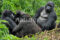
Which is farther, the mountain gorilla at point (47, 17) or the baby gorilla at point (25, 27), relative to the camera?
the mountain gorilla at point (47, 17)

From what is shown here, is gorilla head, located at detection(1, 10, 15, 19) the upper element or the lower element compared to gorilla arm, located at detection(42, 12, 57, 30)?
upper

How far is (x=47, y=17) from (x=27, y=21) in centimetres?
265

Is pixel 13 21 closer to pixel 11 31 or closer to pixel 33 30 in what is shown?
pixel 11 31

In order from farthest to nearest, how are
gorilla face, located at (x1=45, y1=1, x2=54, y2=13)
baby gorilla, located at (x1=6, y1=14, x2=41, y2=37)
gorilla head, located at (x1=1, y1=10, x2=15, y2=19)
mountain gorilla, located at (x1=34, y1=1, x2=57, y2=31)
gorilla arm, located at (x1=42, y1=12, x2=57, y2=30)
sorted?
gorilla face, located at (x1=45, y1=1, x2=54, y2=13) < mountain gorilla, located at (x1=34, y1=1, x2=57, y2=31) < gorilla arm, located at (x1=42, y1=12, x2=57, y2=30) < gorilla head, located at (x1=1, y1=10, x2=15, y2=19) < baby gorilla, located at (x1=6, y1=14, x2=41, y2=37)

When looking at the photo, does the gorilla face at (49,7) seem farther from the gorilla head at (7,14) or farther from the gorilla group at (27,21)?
the gorilla head at (7,14)

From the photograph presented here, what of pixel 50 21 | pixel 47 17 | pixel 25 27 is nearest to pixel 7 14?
pixel 25 27

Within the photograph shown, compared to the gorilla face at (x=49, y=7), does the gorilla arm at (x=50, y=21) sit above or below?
below

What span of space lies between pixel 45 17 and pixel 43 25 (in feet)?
1.84

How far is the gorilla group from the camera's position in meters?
8.48

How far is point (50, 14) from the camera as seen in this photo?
426 inches

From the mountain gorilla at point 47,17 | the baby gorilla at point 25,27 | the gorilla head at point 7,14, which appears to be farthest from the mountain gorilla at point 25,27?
the mountain gorilla at point 47,17

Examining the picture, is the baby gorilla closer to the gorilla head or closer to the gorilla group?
the gorilla group

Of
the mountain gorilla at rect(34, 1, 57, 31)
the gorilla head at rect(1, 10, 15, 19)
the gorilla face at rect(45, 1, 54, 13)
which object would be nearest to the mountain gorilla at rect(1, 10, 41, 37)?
the gorilla head at rect(1, 10, 15, 19)

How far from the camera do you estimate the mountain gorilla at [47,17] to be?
1059 centimetres
